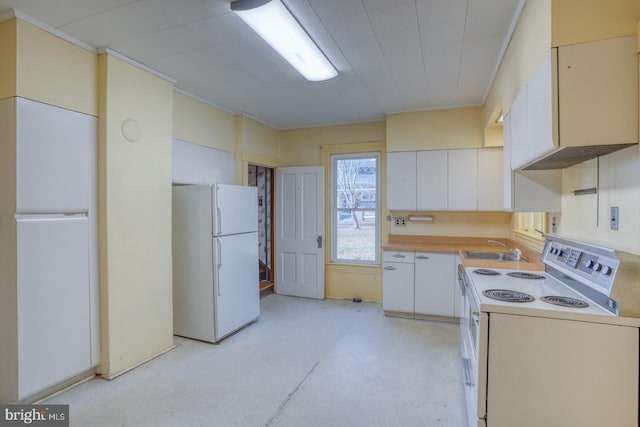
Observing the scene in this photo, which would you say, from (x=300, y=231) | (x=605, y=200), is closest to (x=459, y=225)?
(x=300, y=231)

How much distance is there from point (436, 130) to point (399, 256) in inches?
63.9

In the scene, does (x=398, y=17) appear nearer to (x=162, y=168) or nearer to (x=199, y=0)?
(x=199, y=0)

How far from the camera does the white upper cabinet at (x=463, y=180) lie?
3818 mm

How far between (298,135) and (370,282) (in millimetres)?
2461

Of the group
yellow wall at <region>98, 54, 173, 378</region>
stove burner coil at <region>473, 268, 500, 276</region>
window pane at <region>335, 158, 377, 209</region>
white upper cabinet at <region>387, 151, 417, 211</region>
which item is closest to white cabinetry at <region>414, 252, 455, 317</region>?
white upper cabinet at <region>387, 151, 417, 211</region>

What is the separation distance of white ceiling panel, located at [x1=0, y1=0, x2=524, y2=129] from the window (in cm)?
114

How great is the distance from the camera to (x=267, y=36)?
88.0 inches

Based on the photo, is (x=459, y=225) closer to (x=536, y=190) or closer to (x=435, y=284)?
(x=435, y=284)

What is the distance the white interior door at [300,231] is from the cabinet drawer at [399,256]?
44.1 inches

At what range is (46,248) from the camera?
2225 mm

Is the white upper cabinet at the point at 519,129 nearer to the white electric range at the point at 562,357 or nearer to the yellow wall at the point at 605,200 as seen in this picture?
the yellow wall at the point at 605,200

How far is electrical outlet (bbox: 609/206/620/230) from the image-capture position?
5.22 ft

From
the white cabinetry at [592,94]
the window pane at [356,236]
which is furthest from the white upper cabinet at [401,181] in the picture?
the white cabinetry at [592,94]

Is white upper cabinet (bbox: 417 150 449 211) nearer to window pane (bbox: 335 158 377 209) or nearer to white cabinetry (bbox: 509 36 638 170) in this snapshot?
window pane (bbox: 335 158 377 209)
